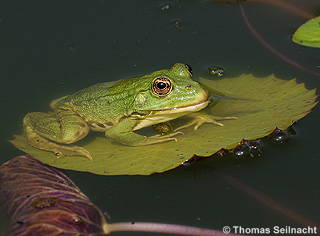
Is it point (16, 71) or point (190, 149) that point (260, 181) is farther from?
point (16, 71)

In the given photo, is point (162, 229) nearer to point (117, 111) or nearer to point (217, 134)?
point (217, 134)

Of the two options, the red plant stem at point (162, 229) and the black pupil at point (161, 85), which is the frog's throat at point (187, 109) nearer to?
the black pupil at point (161, 85)

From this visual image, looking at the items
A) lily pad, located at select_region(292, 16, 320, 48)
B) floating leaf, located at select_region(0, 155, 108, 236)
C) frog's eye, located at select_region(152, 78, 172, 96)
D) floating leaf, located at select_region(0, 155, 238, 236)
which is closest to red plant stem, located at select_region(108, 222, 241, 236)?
floating leaf, located at select_region(0, 155, 238, 236)

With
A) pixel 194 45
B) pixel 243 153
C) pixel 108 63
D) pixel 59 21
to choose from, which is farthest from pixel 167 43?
pixel 243 153

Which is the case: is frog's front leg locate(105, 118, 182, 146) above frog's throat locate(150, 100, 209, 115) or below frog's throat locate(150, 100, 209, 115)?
below

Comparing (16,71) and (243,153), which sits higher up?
(16,71)

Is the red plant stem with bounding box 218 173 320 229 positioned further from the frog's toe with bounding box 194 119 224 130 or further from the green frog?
the green frog
